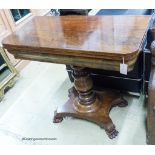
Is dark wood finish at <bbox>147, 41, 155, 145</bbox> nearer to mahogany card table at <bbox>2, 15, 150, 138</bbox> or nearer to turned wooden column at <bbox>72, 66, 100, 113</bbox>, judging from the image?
mahogany card table at <bbox>2, 15, 150, 138</bbox>

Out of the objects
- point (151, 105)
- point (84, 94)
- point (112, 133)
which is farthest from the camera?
point (84, 94)

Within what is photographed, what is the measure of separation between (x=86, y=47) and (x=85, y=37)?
0.12 m

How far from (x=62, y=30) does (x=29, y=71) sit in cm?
113

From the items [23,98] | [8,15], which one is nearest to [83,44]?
[23,98]

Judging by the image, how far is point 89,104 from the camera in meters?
1.53

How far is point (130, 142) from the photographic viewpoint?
1.35 metres

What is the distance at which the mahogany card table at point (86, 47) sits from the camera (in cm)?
101

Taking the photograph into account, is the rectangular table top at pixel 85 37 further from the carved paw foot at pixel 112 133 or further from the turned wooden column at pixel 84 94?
the carved paw foot at pixel 112 133

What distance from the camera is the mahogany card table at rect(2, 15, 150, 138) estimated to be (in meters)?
1.01

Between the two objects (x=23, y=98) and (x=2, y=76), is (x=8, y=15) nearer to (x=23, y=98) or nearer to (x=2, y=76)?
(x=2, y=76)

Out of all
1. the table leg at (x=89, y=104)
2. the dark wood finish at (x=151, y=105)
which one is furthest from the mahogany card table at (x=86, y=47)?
the dark wood finish at (x=151, y=105)

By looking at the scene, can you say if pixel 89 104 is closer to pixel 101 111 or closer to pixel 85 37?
pixel 101 111

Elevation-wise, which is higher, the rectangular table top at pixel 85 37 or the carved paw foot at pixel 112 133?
the rectangular table top at pixel 85 37

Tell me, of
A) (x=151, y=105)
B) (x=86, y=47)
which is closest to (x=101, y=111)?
(x=151, y=105)
